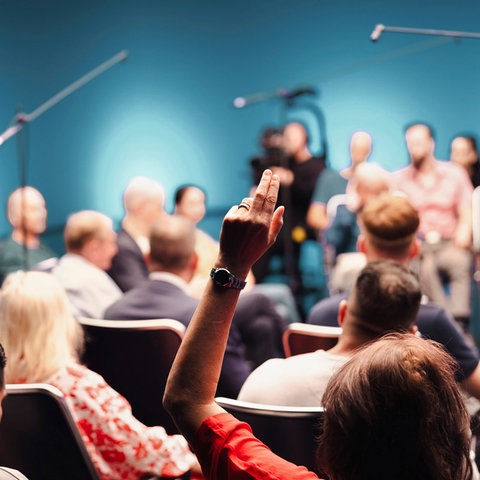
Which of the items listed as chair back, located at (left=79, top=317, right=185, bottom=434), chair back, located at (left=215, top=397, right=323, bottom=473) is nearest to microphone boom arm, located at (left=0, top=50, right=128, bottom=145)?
chair back, located at (left=79, top=317, right=185, bottom=434)

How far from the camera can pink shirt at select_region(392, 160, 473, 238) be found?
246 inches

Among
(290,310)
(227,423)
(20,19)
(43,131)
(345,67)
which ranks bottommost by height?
(290,310)

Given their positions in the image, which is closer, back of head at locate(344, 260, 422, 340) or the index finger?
the index finger

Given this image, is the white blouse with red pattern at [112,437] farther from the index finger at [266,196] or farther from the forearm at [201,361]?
the index finger at [266,196]

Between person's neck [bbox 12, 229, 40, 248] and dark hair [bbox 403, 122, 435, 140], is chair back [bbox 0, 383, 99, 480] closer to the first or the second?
person's neck [bbox 12, 229, 40, 248]

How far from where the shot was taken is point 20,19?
7473 millimetres

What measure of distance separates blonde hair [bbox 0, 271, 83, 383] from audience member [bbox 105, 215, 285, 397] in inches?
31.4

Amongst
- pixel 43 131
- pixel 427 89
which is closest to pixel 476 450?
pixel 427 89

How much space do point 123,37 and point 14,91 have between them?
1.21 meters

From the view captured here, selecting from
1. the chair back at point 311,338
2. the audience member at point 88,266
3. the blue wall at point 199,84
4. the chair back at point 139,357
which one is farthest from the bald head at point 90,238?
the blue wall at point 199,84

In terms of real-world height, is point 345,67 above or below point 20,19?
below

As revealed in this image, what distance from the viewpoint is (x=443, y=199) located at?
6254mm

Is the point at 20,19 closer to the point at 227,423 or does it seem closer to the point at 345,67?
the point at 345,67

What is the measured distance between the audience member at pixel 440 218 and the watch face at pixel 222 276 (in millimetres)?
4787
